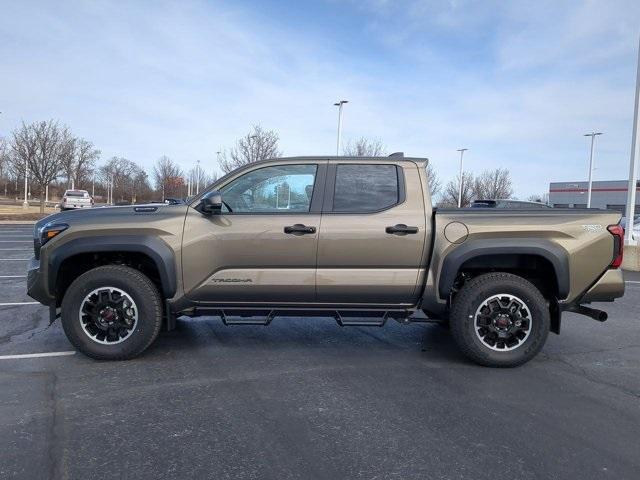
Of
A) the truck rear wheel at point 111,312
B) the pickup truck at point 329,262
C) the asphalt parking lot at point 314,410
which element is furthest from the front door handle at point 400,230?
the truck rear wheel at point 111,312

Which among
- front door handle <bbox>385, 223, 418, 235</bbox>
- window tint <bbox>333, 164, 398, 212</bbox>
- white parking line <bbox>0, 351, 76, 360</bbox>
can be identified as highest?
window tint <bbox>333, 164, 398, 212</bbox>

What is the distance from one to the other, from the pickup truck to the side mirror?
0.03 metres

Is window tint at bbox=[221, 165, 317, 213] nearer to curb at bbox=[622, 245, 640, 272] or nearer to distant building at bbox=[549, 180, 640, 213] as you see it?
curb at bbox=[622, 245, 640, 272]

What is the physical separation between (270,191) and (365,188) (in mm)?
911

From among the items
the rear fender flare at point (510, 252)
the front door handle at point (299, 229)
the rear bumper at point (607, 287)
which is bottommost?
the rear bumper at point (607, 287)

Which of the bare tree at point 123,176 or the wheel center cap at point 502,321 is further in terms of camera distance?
the bare tree at point 123,176

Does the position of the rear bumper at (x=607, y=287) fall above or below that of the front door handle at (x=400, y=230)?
below

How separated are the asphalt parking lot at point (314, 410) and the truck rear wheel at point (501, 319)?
198 mm

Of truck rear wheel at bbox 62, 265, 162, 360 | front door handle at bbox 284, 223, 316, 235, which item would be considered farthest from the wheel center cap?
truck rear wheel at bbox 62, 265, 162, 360

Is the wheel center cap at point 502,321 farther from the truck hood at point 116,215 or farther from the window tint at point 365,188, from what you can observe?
the truck hood at point 116,215

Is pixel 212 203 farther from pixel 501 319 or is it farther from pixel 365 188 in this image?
pixel 501 319

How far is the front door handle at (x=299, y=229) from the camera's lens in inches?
191

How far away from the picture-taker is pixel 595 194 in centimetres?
5966

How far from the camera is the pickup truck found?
4.84m
